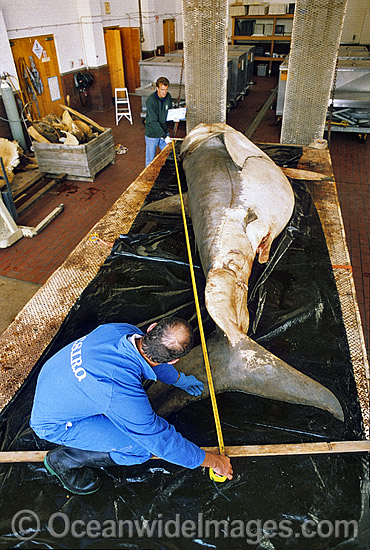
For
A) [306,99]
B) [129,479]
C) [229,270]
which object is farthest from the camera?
[306,99]

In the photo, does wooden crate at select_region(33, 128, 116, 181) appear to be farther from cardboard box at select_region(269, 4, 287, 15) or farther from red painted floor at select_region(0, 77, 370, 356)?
cardboard box at select_region(269, 4, 287, 15)

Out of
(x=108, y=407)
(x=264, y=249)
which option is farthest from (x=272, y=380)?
(x=264, y=249)

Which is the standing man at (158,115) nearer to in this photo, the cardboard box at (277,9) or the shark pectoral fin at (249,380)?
the shark pectoral fin at (249,380)

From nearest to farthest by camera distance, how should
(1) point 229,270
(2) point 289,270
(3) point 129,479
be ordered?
(3) point 129,479
(1) point 229,270
(2) point 289,270

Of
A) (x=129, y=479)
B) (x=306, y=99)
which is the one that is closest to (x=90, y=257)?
(x=129, y=479)

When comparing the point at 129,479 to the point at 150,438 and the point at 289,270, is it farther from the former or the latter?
→ the point at 289,270

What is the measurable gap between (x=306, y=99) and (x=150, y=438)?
6.32m

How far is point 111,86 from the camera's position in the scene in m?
13.1

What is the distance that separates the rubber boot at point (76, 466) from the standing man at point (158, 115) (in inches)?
225

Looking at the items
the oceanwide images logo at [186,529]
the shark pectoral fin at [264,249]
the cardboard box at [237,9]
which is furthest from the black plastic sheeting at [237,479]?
the cardboard box at [237,9]

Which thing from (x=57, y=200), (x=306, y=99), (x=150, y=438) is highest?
(x=306, y=99)

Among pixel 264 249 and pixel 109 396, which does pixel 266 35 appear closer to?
pixel 264 249

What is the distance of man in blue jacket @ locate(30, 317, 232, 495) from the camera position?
1.99m

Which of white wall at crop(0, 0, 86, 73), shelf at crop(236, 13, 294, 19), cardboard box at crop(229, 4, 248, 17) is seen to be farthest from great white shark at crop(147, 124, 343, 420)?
cardboard box at crop(229, 4, 248, 17)
